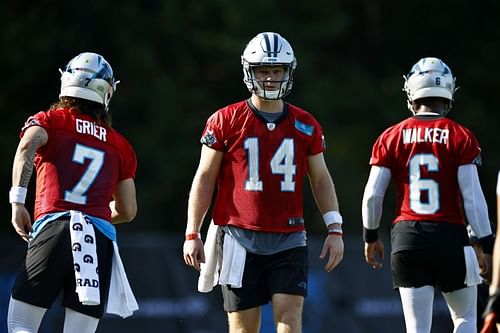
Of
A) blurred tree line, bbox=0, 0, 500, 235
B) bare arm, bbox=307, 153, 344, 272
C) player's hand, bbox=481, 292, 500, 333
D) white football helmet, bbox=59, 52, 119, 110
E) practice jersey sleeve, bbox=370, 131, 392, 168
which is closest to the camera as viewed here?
player's hand, bbox=481, 292, 500, 333

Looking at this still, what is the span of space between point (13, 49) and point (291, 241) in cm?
1550

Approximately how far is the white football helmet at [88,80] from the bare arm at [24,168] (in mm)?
458

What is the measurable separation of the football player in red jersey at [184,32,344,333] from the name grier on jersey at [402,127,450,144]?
656 mm

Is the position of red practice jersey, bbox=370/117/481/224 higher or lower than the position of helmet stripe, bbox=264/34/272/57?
lower

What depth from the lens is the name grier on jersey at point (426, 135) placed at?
320 inches

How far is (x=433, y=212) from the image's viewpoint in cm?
812

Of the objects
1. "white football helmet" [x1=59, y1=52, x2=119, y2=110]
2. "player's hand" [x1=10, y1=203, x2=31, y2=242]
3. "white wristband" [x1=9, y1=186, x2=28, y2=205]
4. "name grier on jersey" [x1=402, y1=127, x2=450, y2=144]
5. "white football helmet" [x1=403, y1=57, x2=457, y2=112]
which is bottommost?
"player's hand" [x1=10, y1=203, x2=31, y2=242]

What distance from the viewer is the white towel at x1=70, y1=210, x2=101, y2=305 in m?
7.34

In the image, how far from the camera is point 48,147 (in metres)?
7.55

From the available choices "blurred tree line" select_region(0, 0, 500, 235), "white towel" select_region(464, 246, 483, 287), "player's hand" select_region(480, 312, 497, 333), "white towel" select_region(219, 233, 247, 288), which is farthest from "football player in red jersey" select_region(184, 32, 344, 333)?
"blurred tree line" select_region(0, 0, 500, 235)

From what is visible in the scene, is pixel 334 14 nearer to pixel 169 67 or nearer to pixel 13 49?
pixel 169 67

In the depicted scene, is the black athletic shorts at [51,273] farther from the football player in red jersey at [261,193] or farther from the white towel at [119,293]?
the football player in red jersey at [261,193]

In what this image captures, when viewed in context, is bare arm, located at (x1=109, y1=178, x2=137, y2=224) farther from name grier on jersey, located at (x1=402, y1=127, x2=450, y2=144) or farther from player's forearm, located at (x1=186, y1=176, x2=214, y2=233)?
name grier on jersey, located at (x1=402, y1=127, x2=450, y2=144)

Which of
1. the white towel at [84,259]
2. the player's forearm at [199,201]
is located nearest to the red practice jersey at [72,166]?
the white towel at [84,259]
